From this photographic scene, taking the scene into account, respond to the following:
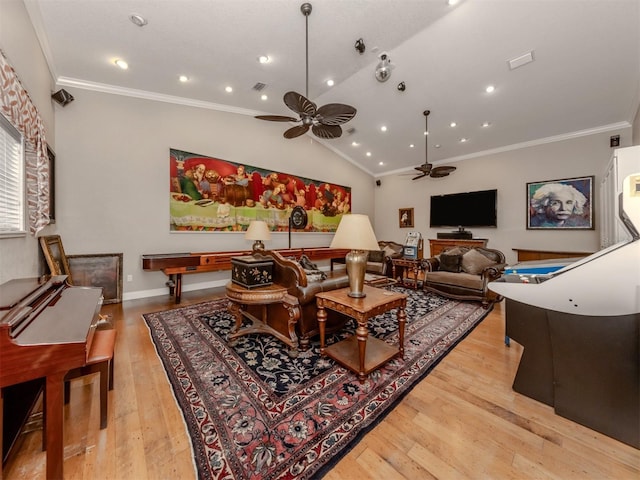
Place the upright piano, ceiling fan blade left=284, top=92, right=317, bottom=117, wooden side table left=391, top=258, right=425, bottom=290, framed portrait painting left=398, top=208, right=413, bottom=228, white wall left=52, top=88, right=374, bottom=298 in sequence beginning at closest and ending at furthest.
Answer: the upright piano
ceiling fan blade left=284, top=92, right=317, bottom=117
white wall left=52, top=88, right=374, bottom=298
wooden side table left=391, top=258, right=425, bottom=290
framed portrait painting left=398, top=208, right=413, bottom=228

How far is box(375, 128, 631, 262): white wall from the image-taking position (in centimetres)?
497

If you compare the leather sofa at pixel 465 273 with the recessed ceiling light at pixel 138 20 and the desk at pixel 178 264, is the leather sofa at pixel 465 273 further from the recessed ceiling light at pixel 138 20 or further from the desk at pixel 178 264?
the recessed ceiling light at pixel 138 20

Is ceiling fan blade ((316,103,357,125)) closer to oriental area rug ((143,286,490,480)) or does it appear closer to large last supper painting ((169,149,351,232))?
oriental area rug ((143,286,490,480))

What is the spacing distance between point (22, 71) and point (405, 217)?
7967 millimetres

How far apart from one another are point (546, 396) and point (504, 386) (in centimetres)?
24

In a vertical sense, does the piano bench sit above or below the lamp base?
below

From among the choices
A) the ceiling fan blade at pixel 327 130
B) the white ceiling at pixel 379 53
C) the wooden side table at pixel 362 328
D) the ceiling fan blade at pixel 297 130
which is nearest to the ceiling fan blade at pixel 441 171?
the white ceiling at pixel 379 53

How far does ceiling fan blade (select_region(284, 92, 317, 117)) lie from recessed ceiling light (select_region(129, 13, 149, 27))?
1.90 metres

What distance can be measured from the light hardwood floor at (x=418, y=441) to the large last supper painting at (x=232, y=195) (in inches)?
Result: 130

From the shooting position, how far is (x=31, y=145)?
236 centimetres

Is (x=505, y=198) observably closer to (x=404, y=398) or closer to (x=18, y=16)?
(x=404, y=398)

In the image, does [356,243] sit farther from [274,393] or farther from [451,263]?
[451,263]

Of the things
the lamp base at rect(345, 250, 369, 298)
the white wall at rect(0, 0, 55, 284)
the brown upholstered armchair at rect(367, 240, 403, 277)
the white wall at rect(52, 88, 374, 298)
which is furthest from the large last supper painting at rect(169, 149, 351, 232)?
the lamp base at rect(345, 250, 369, 298)

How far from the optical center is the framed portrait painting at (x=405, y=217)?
7.72 metres
